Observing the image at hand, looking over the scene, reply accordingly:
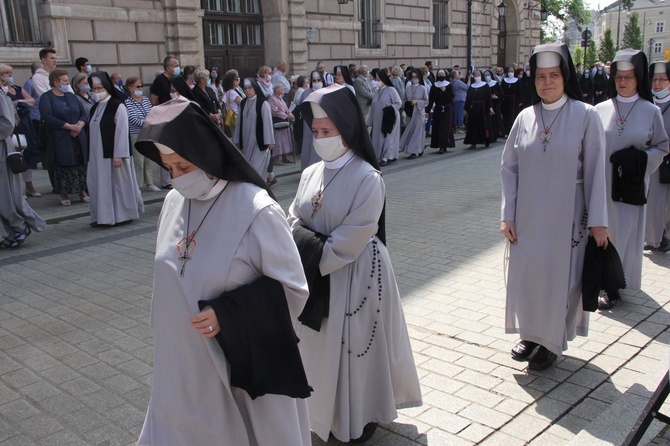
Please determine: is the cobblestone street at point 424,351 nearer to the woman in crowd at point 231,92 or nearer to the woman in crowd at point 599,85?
the woman in crowd at point 231,92

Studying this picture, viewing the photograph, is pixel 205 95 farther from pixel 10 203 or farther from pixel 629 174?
pixel 629 174

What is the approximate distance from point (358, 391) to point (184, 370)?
111 centimetres

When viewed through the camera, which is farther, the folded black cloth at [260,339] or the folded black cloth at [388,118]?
the folded black cloth at [388,118]

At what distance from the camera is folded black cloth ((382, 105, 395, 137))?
14.1 metres

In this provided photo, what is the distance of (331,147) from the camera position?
332cm

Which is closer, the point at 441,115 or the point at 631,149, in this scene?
the point at 631,149

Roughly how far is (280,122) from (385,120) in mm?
2312

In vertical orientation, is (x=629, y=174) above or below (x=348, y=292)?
above

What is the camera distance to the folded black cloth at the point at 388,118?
14094 mm

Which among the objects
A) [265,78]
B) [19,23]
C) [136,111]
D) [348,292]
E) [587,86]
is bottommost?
[348,292]

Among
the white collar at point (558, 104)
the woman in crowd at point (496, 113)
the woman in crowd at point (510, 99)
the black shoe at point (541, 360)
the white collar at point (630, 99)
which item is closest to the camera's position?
the white collar at point (558, 104)

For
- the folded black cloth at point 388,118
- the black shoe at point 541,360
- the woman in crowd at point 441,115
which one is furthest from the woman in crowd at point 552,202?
→ the woman in crowd at point 441,115

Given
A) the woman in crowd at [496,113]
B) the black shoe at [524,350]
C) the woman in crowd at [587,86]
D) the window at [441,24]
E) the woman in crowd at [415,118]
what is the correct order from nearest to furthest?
1. the black shoe at [524,350]
2. the woman in crowd at [415,118]
3. the woman in crowd at [496,113]
4. the woman in crowd at [587,86]
5. the window at [441,24]

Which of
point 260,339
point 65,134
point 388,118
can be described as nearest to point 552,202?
point 260,339
